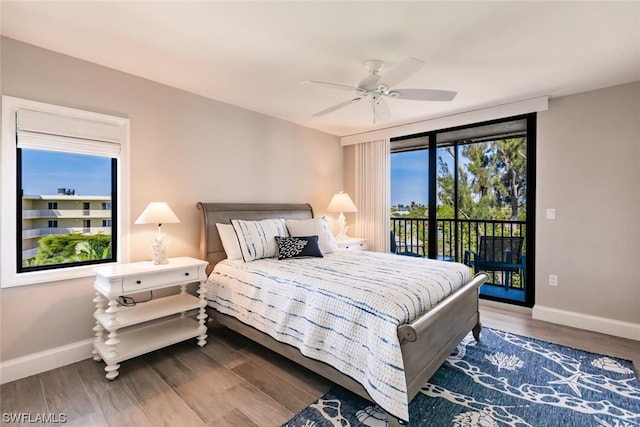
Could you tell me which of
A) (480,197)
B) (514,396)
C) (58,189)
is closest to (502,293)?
(480,197)

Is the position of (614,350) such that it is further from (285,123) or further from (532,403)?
(285,123)

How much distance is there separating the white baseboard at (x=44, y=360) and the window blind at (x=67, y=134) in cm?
162

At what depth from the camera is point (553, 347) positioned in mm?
2799

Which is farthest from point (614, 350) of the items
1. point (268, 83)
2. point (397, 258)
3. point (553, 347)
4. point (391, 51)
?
point (268, 83)

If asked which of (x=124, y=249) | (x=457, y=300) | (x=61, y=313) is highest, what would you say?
(x=124, y=249)

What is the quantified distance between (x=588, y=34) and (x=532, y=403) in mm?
2571

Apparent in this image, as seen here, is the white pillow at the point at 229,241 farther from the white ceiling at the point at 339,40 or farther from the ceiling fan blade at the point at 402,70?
the ceiling fan blade at the point at 402,70

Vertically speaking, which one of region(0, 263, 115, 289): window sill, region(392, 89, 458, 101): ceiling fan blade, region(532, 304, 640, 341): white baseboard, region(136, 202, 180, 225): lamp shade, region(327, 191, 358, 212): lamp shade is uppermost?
region(392, 89, 458, 101): ceiling fan blade

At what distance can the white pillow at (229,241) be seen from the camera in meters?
3.15

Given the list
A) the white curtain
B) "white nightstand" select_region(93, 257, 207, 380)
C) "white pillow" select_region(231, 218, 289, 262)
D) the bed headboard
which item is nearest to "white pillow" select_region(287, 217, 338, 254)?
"white pillow" select_region(231, 218, 289, 262)

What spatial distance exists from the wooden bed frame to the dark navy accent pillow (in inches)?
25.2

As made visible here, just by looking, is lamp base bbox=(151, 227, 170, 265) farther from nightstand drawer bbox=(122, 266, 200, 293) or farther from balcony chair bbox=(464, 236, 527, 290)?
balcony chair bbox=(464, 236, 527, 290)

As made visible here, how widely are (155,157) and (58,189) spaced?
0.81 m

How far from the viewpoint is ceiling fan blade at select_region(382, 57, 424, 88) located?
6.56 ft
